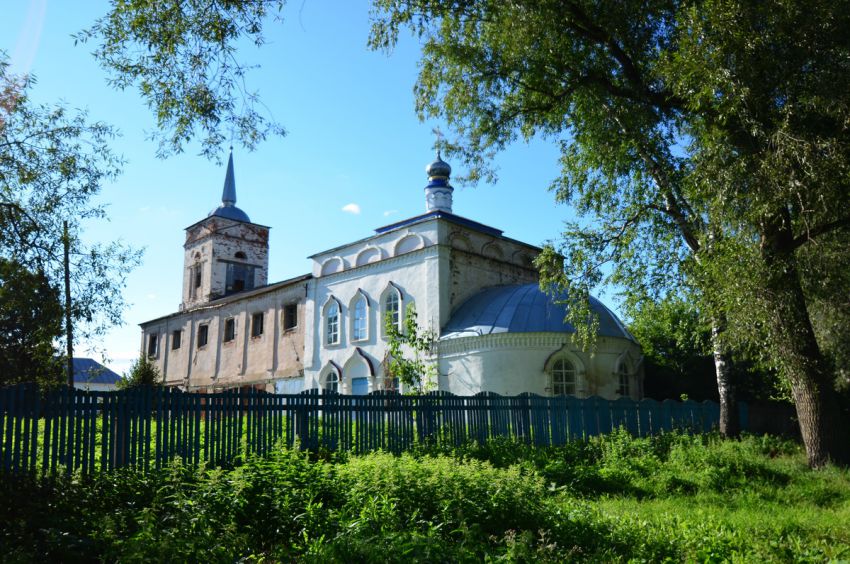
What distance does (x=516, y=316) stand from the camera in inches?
784

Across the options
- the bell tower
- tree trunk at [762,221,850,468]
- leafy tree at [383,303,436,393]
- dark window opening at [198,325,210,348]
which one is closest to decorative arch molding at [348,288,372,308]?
leafy tree at [383,303,436,393]

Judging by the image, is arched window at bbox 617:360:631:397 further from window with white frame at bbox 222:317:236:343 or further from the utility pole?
window with white frame at bbox 222:317:236:343

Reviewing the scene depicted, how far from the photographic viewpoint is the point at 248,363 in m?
29.4

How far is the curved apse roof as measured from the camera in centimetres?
1958

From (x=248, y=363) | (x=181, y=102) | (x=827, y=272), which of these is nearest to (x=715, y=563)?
(x=827, y=272)

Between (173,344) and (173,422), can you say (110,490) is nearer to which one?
(173,422)

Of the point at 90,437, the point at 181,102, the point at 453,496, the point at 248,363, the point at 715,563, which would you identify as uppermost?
the point at 181,102

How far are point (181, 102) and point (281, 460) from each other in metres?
4.54

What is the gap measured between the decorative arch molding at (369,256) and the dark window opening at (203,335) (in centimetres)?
1188

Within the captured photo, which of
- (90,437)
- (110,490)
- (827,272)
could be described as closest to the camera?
(110,490)

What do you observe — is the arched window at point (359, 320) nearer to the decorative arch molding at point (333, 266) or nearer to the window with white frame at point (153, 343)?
the decorative arch molding at point (333, 266)

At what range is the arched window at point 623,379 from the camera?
2022 centimetres

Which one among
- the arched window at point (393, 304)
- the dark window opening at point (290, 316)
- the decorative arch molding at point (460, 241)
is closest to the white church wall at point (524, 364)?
the arched window at point (393, 304)

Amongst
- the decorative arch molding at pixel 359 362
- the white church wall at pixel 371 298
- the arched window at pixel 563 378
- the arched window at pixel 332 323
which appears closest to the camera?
the arched window at pixel 563 378
